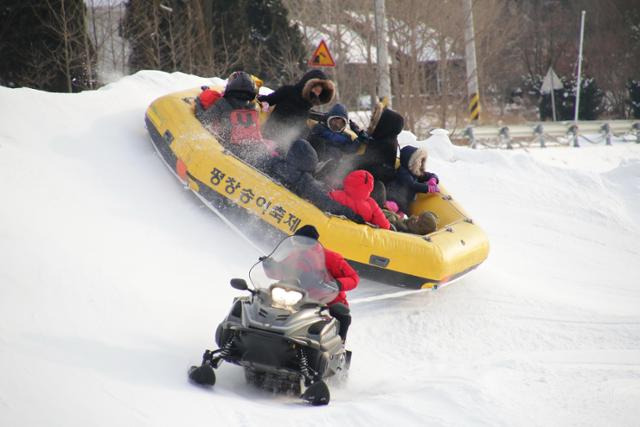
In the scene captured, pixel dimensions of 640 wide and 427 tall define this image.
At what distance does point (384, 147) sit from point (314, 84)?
55.3 inches

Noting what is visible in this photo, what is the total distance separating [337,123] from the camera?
998cm

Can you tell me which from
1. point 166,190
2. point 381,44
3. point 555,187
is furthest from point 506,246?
point 381,44

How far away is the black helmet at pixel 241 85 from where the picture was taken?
10.0m

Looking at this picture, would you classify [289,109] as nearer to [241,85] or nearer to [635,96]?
[241,85]

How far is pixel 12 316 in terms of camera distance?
595 centimetres

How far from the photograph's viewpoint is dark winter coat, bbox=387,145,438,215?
390 inches

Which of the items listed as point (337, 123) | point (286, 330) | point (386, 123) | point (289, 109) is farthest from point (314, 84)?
point (286, 330)

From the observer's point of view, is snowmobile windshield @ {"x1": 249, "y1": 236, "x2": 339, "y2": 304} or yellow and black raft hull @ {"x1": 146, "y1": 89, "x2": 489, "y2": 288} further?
yellow and black raft hull @ {"x1": 146, "y1": 89, "x2": 489, "y2": 288}

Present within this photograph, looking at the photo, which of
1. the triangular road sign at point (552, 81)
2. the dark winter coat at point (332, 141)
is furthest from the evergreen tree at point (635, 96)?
the dark winter coat at point (332, 141)

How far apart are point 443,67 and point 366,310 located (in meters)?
14.8

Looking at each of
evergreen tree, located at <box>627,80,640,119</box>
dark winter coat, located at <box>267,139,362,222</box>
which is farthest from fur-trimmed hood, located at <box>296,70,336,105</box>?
evergreen tree, located at <box>627,80,640,119</box>

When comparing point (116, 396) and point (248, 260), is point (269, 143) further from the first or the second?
point (116, 396)

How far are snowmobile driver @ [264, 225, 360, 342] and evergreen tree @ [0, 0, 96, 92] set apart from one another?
11379mm

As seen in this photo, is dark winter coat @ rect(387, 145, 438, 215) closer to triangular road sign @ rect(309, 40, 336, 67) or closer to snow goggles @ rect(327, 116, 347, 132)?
snow goggles @ rect(327, 116, 347, 132)
